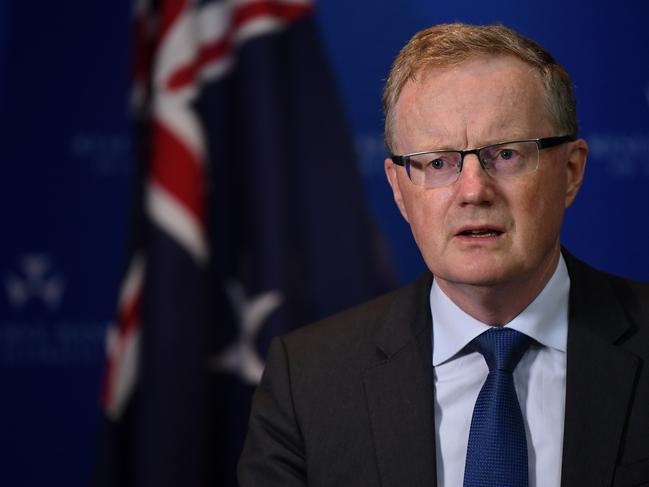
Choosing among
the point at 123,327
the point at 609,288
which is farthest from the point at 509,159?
the point at 123,327

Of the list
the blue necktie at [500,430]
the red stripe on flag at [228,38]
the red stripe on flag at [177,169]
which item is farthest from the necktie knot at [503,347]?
the red stripe on flag at [228,38]

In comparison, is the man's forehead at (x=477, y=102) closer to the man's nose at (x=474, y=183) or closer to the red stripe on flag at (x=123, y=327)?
the man's nose at (x=474, y=183)

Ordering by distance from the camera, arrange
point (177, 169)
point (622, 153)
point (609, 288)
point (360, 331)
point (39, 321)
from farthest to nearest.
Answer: point (39, 321), point (622, 153), point (177, 169), point (360, 331), point (609, 288)

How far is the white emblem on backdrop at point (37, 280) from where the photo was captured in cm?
344

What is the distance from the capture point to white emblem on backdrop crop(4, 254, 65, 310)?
3.44 meters

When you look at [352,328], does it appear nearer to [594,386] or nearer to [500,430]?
[500,430]

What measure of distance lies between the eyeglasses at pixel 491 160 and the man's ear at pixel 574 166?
75mm

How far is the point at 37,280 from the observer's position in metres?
3.44

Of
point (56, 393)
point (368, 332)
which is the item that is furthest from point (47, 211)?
point (368, 332)

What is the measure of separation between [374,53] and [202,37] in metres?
0.65

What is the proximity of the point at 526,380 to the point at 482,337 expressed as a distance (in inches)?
5.0

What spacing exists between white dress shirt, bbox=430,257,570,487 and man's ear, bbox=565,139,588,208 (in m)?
0.16

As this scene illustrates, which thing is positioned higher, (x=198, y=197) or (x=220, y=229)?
(x=198, y=197)

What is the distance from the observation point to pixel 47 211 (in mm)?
3449
